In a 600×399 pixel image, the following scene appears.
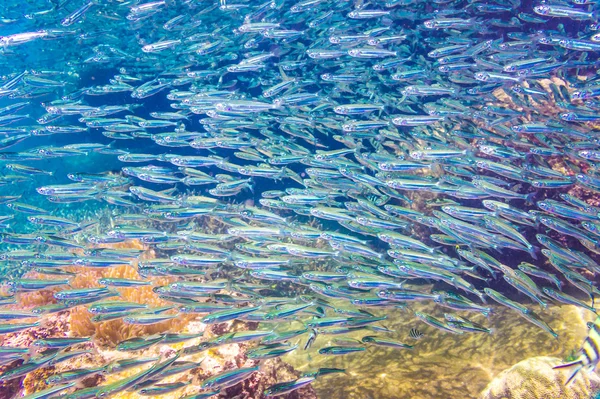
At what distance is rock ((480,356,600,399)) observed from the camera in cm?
425

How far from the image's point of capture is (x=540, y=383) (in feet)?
14.3

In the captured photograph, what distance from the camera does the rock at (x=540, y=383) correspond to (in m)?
4.25

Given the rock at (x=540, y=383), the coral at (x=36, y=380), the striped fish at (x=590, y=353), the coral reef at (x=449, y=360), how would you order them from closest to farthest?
the striped fish at (x=590, y=353) → the rock at (x=540, y=383) → the coral at (x=36, y=380) → the coral reef at (x=449, y=360)

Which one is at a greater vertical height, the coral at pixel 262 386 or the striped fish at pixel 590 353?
the striped fish at pixel 590 353

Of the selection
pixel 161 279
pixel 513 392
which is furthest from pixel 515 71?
Answer: pixel 161 279

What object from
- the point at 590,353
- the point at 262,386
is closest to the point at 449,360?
the point at 590,353

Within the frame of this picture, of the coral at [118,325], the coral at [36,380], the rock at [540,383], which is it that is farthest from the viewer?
the coral at [118,325]

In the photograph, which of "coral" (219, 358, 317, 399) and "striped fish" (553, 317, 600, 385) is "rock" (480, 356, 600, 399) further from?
"coral" (219, 358, 317, 399)

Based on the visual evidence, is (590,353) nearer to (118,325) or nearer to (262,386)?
(262,386)

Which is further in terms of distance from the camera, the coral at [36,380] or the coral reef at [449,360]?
the coral reef at [449,360]

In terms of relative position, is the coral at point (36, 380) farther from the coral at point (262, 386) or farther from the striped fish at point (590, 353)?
the striped fish at point (590, 353)

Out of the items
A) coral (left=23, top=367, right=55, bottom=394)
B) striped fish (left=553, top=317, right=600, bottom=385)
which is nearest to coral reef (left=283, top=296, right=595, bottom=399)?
striped fish (left=553, top=317, right=600, bottom=385)

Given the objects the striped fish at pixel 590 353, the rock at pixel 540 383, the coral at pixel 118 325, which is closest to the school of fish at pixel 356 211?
the striped fish at pixel 590 353

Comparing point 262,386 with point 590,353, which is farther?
point 262,386
